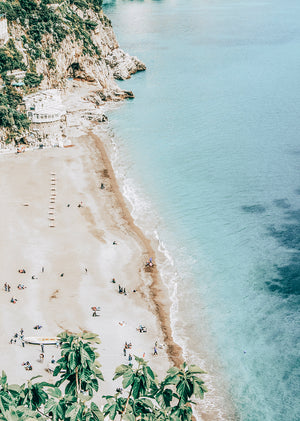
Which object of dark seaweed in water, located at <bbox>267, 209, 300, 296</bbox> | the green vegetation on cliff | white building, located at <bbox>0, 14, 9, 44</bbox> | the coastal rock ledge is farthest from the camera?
white building, located at <bbox>0, 14, 9, 44</bbox>

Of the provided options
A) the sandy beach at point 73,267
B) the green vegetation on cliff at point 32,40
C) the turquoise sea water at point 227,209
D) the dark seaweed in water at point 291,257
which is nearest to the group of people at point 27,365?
the sandy beach at point 73,267

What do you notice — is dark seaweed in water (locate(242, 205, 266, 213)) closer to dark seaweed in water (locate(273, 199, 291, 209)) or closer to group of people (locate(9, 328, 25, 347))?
dark seaweed in water (locate(273, 199, 291, 209))

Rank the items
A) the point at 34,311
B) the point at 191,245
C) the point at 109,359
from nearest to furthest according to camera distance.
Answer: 1. the point at 109,359
2. the point at 34,311
3. the point at 191,245

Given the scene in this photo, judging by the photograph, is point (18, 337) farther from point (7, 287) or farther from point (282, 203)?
point (282, 203)

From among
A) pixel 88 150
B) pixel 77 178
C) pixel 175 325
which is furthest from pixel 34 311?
pixel 88 150

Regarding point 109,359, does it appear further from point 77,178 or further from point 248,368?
point 77,178

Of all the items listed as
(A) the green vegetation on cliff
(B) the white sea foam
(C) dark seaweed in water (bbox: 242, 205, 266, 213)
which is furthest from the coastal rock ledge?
(C) dark seaweed in water (bbox: 242, 205, 266, 213)
